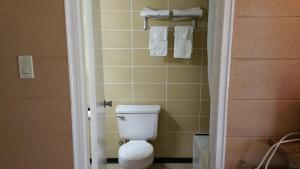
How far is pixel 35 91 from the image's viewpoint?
4.08 feet

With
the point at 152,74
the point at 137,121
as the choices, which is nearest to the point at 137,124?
the point at 137,121

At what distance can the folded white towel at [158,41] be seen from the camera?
2443 mm

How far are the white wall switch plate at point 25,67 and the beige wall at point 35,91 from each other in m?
0.02

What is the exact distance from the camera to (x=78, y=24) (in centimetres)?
119

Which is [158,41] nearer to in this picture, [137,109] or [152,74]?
[152,74]

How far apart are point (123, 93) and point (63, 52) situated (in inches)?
59.0

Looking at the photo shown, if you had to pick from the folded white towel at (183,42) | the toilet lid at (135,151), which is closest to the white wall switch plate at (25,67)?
the toilet lid at (135,151)

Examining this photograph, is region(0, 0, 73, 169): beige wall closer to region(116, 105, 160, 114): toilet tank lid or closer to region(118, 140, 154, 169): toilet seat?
region(118, 140, 154, 169): toilet seat

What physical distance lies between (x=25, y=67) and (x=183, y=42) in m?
1.58

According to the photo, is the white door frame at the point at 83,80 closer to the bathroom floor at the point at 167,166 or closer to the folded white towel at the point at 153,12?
the folded white towel at the point at 153,12

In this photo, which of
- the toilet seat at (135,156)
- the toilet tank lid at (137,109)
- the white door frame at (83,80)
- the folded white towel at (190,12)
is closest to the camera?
the white door frame at (83,80)

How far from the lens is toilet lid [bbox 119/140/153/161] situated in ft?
7.42

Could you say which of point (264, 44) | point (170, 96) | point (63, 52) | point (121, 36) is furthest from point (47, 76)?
point (170, 96)

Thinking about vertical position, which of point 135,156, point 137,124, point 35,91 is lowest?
point 135,156
